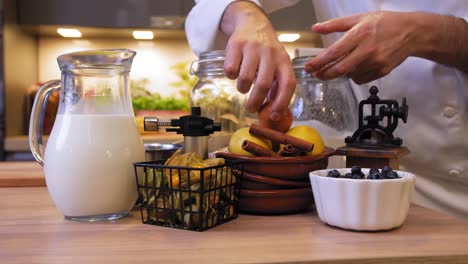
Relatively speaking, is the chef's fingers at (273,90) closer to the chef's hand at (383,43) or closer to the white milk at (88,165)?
the chef's hand at (383,43)

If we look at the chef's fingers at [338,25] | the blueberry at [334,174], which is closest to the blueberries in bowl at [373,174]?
the blueberry at [334,174]

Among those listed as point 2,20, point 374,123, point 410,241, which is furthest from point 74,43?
point 410,241

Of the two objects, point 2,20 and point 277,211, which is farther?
point 2,20

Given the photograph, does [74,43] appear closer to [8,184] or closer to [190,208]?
[8,184]

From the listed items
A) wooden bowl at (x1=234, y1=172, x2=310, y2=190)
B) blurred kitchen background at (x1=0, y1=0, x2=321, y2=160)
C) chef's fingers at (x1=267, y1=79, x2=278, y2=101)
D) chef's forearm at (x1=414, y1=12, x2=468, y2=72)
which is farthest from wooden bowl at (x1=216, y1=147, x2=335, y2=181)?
blurred kitchen background at (x1=0, y1=0, x2=321, y2=160)

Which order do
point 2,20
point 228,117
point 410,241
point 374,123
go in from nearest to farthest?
point 410,241
point 374,123
point 228,117
point 2,20

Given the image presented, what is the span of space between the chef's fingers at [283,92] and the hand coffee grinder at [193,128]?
0.27 feet

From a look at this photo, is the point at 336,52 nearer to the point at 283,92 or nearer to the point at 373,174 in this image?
the point at 283,92

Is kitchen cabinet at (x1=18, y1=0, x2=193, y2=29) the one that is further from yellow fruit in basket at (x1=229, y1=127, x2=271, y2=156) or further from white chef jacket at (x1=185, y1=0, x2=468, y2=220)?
yellow fruit in basket at (x1=229, y1=127, x2=271, y2=156)

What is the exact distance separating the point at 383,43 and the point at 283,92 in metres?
0.22

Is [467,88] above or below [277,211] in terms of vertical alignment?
above

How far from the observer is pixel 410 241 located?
1.67 feet

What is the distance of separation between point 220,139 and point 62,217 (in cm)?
30

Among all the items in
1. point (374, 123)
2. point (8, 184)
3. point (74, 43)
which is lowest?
point (8, 184)
